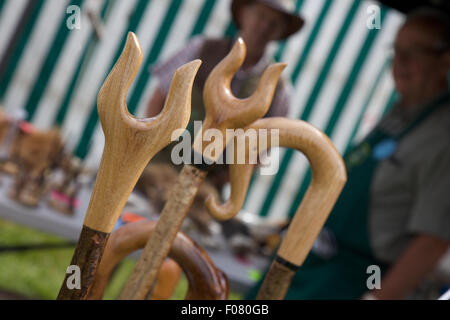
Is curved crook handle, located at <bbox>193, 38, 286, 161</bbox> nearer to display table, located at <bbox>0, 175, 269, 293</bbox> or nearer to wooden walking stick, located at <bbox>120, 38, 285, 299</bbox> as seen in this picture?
wooden walking stick, located at <bbox>120, 38, 285, 299</bbox>

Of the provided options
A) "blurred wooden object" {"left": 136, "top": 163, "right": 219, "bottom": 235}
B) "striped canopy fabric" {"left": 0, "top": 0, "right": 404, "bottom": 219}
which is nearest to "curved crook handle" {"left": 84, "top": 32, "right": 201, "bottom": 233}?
"blurred wooden object" {"left": 136, "top": 163, "right": 219, "bottom": 235}

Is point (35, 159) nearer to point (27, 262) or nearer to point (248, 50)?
point (27, 262)

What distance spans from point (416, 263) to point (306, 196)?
1.23ft

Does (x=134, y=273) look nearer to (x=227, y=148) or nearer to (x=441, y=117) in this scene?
(x=227, y=148)

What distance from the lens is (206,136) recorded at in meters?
0.33

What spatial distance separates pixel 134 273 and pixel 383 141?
54 cm

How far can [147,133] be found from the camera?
30 cm

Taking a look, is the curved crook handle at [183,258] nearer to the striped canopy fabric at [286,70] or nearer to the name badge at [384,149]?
the name badge at [384,149]

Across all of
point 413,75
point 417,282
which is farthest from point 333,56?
point 417,282

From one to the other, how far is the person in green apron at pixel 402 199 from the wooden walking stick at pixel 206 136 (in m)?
0.33

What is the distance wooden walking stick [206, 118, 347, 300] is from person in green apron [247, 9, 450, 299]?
26cm

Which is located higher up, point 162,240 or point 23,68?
point 162,240

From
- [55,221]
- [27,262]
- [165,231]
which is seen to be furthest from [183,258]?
[27,262]

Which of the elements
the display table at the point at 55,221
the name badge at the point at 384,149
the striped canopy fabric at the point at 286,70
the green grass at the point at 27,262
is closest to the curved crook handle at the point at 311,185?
the name badge at the point at 384,149
